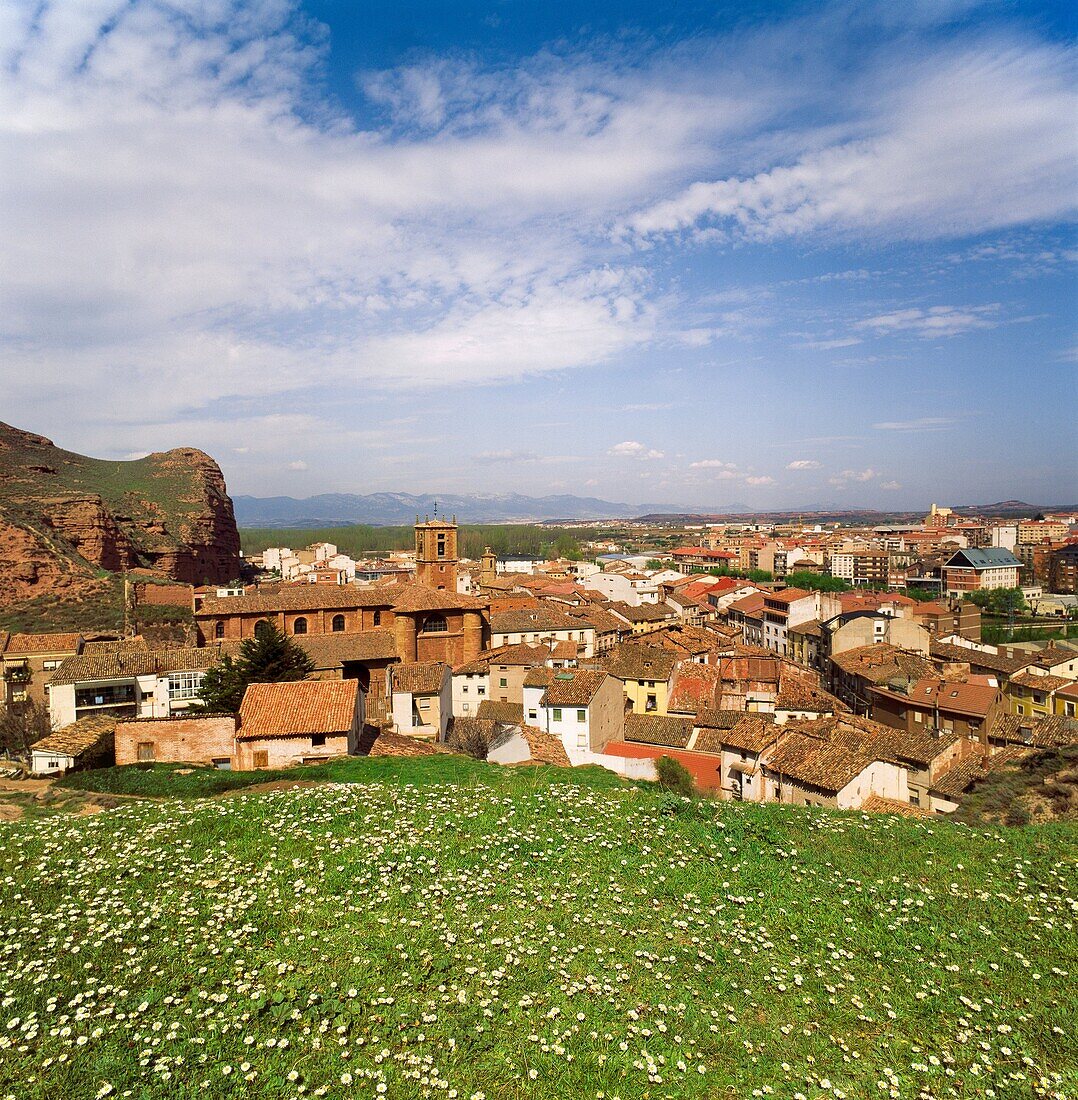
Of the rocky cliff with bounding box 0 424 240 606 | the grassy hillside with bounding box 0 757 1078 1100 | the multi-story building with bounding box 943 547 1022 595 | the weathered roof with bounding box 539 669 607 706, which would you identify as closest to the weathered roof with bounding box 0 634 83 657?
the rocky cliff with bounding box 0 424 240 606

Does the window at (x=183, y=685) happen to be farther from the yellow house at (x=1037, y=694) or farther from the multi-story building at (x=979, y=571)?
the multi-story building at (x=979, y=571)

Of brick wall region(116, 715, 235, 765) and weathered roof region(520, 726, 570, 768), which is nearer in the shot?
brick wall region(116, 715, 235, 765)

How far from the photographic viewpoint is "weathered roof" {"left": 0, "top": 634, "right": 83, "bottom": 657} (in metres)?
37.3

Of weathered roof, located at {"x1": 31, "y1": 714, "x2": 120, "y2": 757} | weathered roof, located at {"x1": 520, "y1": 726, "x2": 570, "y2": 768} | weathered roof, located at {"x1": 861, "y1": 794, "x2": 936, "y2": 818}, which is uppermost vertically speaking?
weathered roof, located at {"x1": 31, "y1": 714, "x2": 120, "y2": 757}

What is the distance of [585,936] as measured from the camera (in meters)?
8.64

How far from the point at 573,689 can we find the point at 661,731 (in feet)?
15.7

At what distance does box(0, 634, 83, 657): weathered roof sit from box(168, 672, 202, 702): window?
1333 centimetres

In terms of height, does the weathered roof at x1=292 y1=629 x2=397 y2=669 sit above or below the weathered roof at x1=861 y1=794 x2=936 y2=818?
above

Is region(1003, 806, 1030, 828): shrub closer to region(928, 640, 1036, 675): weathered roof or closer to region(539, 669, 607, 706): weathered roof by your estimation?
region(539, 669, 607, 706): weathered roof

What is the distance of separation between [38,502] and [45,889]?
69.8 metres

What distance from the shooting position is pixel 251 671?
2692 centimetres

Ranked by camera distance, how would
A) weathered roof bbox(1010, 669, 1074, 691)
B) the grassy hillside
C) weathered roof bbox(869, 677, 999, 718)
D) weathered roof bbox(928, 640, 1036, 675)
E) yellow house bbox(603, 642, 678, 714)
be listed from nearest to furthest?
1. the grassy hillside
2. weathered roof bbox(869, 677, 999, 718)
3. weathered roof bbox(1010, 669, 1074, 691)
4. yellow house bbox(603, 642, 678, 714)
5. weathered roof bbox(928, 640, 1036, 675)

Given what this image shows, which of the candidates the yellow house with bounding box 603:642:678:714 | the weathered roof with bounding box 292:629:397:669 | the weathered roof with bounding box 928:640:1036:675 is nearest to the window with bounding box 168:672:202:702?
the weathered roof with bounding box 292:629:397:669

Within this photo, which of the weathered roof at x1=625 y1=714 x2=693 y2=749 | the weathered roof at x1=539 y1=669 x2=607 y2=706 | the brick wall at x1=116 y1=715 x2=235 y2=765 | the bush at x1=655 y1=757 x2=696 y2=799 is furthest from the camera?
the weathered roof at x1=625 y1=714 x2=693 y2=749
